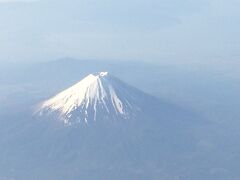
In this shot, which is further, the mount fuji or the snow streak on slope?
the snow streak on slope

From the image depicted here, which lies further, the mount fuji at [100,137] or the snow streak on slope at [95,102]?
the snow streak on slope at [95,102]

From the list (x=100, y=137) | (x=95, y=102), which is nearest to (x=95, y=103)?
(x=95, y=102)

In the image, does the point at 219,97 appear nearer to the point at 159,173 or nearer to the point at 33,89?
the point at 33,89

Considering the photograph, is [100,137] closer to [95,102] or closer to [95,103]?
[95,103]

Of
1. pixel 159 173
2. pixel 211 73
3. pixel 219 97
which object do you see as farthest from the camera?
pixel 211 73

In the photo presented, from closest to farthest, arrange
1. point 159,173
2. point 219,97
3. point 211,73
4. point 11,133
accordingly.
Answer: point 159,173, point 11,133, point 219,97, point 211,73

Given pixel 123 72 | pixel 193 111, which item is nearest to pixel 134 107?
pixel 193 111
